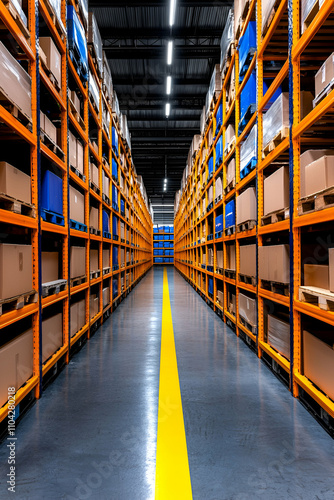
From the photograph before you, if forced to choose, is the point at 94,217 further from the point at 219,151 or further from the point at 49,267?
the point at 219,151

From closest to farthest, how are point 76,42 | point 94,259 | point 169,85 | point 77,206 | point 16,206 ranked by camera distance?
point 16,206 → point 76,42 → point 77,206 → point 94,259 → point 169,85

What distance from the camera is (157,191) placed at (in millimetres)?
31828

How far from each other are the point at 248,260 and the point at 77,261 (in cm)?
231

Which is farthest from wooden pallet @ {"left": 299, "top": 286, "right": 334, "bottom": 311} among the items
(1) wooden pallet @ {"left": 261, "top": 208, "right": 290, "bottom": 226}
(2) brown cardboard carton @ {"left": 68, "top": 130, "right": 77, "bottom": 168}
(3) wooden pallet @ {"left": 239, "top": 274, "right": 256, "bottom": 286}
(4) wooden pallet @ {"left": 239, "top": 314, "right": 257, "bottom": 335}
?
(2) brown cardboard carton @ {"left": 68, "top": 130, "right": 77, "bottom": 168}

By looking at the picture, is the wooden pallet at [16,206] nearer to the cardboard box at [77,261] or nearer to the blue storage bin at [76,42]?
the cardboard box at [77,261]

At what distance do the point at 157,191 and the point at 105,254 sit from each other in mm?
25624

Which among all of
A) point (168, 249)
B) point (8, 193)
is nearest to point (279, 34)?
point (8, 193)

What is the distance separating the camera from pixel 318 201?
2484 mm

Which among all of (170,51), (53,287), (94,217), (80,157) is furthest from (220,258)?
(170,51)

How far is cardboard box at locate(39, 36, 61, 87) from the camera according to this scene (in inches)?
130

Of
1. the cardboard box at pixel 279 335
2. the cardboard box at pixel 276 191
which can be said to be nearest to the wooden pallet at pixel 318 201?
the cardboard box at pixel 276 191

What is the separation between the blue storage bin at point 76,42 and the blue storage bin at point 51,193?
173 centimetres

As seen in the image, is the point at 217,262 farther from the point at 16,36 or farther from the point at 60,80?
the point at 16,36

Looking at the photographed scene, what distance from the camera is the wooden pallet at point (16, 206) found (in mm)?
2296
